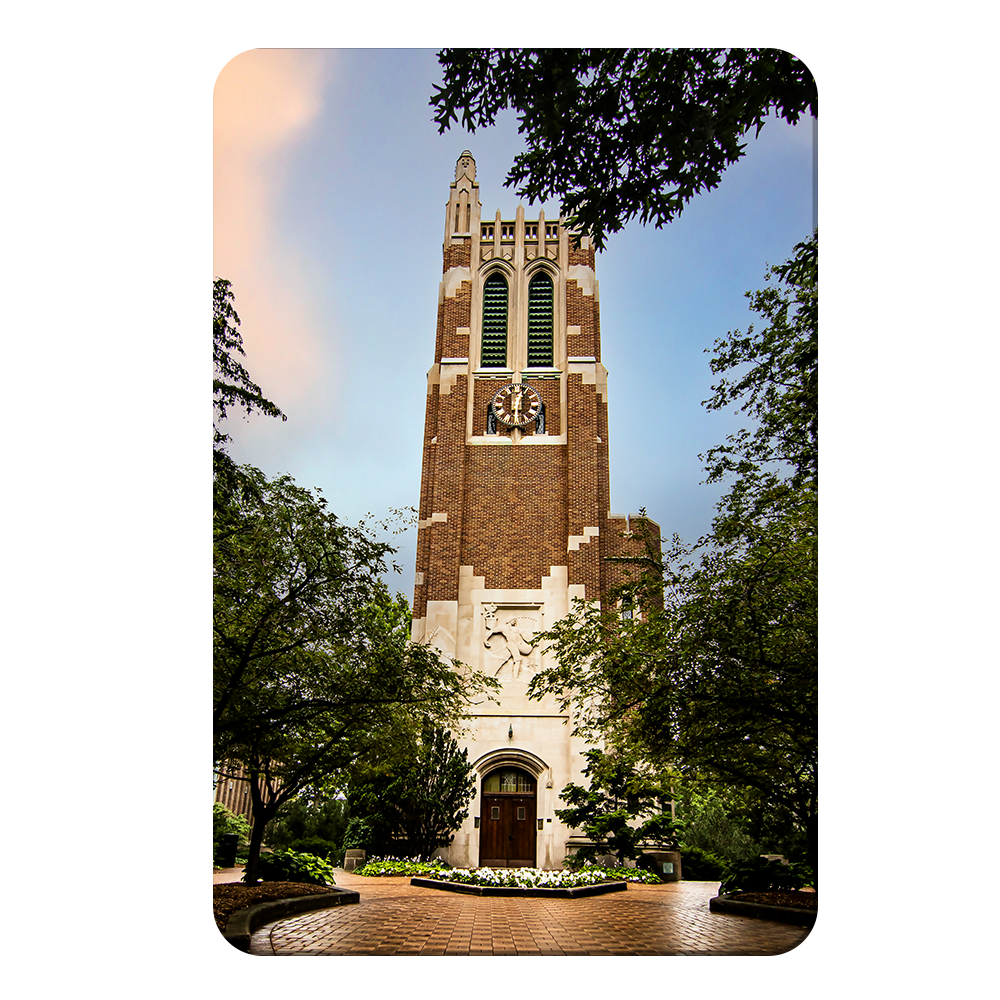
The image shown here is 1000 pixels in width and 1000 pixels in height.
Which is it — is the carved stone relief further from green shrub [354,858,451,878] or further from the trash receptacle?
the trash receptacle

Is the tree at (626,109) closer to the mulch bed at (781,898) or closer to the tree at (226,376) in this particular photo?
the tree at (226,376)

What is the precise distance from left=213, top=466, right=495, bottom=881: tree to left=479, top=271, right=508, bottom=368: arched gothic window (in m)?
15.1

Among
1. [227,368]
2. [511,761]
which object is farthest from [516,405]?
[227,368]

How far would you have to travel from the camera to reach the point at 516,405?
2138 centimetres

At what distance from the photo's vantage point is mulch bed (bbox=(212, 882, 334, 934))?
19.6 ft

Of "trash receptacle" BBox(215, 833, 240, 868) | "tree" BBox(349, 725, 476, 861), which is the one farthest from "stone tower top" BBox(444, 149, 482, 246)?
"trash receptacle" BBox(215, 833, 240, 868)

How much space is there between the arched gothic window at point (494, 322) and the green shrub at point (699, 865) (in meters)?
13.4

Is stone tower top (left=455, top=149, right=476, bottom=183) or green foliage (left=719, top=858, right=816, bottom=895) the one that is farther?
stone tower top (left=455, top=149, right=476, bottom=183)

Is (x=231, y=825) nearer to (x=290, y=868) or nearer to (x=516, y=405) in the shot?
(x=290, y=868)

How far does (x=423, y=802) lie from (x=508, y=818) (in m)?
2.72

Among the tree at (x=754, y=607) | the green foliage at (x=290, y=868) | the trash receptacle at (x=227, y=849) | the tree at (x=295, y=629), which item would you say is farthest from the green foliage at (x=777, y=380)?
the trash receptacle at (x=227, y=849)
